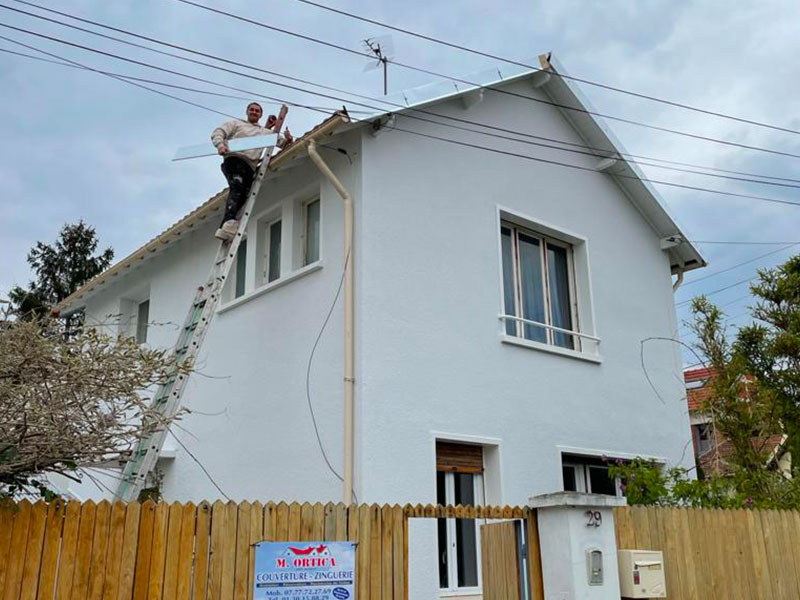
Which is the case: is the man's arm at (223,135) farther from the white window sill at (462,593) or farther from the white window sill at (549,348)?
the white window sill at (462,593)

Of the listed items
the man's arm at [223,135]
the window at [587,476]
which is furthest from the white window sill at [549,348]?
the man's arm at [223,135]

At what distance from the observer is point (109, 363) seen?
521cm

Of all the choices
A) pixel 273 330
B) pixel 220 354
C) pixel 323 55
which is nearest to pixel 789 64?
pixel 323 55

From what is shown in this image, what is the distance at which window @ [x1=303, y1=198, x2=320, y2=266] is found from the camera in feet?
33.2

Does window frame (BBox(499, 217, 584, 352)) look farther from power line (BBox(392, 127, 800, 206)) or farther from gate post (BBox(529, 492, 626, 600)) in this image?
gate post (BBox(529, 492, 626, 600))

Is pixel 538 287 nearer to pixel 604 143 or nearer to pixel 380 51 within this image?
pixel 604 143

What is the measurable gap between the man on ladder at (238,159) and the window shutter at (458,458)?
3.38 metres

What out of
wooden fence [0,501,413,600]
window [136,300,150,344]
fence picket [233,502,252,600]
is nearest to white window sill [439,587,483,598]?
wooden fence [0,501,413,600]

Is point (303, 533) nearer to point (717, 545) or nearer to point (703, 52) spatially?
point (717, 545)

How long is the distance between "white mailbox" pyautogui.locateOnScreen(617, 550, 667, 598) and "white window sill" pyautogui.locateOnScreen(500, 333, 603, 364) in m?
3.58

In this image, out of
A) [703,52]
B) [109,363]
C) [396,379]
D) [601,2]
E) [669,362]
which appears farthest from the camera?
[669,362]

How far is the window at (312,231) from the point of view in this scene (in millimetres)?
10133

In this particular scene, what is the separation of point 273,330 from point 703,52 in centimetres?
683

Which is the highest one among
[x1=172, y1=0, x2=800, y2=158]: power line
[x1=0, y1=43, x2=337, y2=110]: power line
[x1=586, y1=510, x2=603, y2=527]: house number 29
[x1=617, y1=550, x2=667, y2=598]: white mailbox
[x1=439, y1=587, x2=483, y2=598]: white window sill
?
[x1=172, y1=0, x2=800, y2=158]: power line
